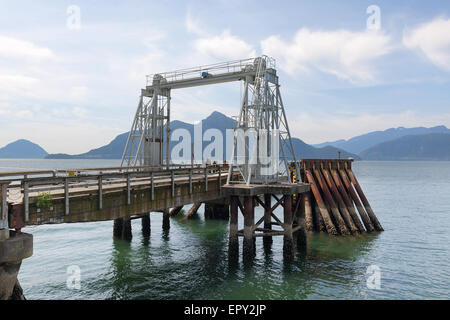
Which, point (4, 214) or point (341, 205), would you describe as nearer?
point (4, 214)

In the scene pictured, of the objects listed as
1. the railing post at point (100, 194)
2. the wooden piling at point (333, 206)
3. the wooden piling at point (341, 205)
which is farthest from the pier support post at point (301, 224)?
the railing post at point (100, 194)

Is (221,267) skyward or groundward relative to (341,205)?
groundward

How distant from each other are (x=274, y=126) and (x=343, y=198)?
12.5 meters

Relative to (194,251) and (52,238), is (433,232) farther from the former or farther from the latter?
(52,238)

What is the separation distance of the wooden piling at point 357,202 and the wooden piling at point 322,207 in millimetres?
4187

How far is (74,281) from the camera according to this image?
59.2 ft

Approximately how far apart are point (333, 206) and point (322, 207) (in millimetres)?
976

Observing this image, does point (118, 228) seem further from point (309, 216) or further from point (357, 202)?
point (357, 202)

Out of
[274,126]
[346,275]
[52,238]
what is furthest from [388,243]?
[52,238]

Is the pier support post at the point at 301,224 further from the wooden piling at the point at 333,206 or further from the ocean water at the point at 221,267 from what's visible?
the wooden piling at the point at 333,206

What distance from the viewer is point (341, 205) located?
29.9 m

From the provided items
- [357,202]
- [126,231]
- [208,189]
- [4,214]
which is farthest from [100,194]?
[357,202]

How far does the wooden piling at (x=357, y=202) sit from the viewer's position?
101 ft

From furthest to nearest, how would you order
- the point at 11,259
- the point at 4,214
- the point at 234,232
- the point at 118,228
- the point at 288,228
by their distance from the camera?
the point at 118,228
the point at 288,228
the point at 234,232
the point at 4,214
the point at 11,259
